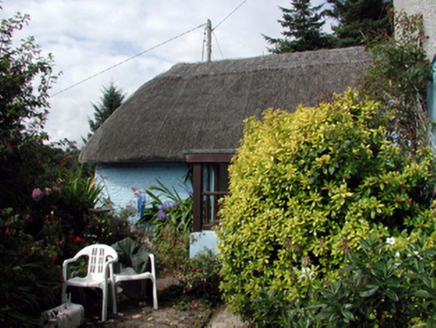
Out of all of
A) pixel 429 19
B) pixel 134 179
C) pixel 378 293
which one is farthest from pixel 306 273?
pixel 134 179

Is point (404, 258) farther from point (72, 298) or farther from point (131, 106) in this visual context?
point (131, 106)

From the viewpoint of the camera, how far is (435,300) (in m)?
2.06

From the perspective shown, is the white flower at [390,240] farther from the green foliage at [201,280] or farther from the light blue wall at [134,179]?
the light blue wall at [134,179]

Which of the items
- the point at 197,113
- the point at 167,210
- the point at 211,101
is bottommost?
the point at 167,210

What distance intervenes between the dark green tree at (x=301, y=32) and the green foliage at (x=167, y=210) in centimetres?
1351

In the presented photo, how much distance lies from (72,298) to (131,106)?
634 centimetres

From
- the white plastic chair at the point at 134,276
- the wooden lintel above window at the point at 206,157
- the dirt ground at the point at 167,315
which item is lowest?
the dirt ground at the point at 167,315

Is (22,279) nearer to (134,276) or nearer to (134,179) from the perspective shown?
(134,276)

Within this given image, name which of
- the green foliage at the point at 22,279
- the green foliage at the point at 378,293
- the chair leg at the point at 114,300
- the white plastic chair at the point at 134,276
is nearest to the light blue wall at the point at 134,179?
the white plastic chair at the point at 134,276

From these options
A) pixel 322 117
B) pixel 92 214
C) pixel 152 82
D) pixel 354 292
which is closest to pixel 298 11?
pixel 152 82

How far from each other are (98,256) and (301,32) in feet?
58.4

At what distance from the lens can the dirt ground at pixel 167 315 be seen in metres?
4.18

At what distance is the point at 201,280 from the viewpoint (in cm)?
500

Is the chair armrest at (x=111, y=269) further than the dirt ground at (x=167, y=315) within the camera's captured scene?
Yes
